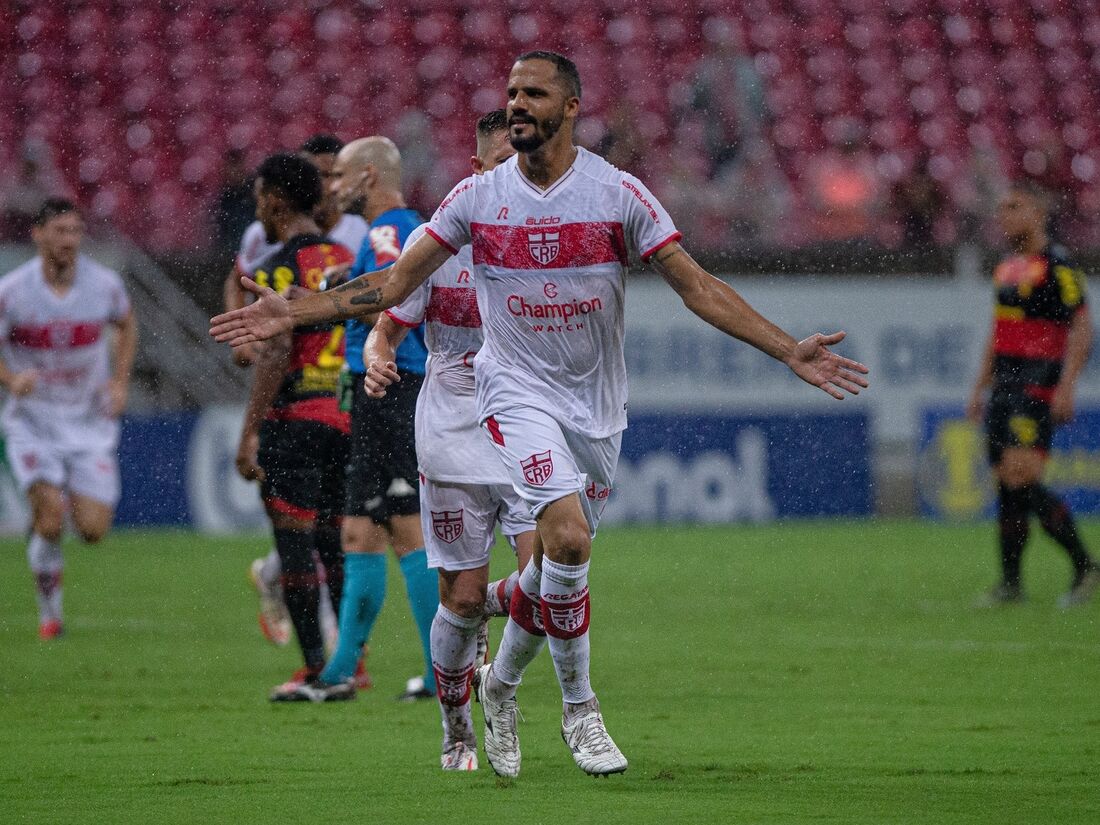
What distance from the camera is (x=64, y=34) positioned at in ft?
63.5

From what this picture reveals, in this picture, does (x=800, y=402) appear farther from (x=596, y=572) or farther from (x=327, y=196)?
(x=327, y=196)

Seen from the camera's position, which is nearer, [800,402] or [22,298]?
[22,298]

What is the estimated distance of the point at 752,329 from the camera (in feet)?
17.4

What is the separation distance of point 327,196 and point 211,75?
12.0 m

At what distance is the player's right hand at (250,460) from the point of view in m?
7.67

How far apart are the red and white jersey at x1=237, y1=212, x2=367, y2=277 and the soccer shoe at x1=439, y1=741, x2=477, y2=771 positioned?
281cm

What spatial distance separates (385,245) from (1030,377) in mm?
5732

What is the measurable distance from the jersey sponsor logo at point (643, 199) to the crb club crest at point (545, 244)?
257 mm

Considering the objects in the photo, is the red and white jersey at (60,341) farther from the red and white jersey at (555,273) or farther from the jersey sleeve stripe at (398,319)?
the red and white jersey at (555,273)

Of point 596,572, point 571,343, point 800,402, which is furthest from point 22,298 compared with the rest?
point 800,402

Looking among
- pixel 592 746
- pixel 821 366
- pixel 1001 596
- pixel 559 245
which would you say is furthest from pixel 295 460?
pixel 1001 596

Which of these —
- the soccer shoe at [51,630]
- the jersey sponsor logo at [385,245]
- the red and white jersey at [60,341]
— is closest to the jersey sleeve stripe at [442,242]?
the jersey sponsor logo at [385,245]

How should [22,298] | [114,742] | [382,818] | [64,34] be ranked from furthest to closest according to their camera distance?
[64,34]
[22,298]
[114,742]
[382,818]

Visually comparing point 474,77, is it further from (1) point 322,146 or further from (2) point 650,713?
(2) point 650,713
